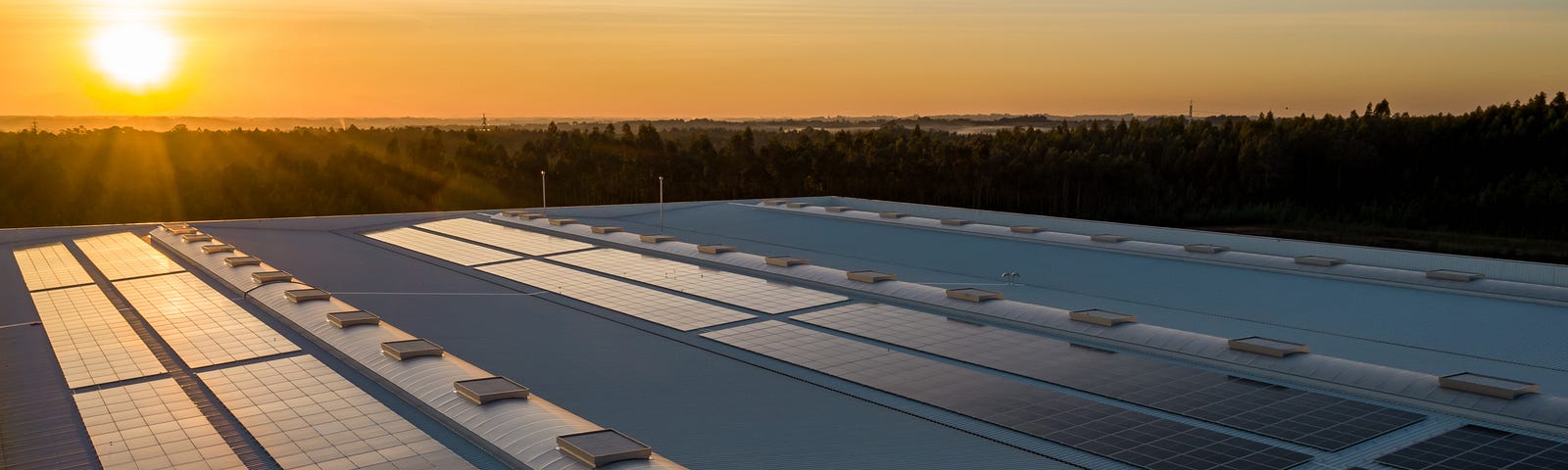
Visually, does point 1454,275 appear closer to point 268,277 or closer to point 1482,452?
point 1482,452

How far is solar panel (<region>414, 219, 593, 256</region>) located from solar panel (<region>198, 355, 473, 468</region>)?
46.8 ft

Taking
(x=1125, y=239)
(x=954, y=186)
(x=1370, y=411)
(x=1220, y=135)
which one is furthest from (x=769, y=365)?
(x=1220, y=135)

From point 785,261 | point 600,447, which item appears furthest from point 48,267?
point 600,447

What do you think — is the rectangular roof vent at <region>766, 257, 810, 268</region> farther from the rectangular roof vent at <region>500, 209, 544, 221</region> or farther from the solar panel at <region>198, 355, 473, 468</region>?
the rectangular roof vent at <region>500, 209, 544, 221</region>

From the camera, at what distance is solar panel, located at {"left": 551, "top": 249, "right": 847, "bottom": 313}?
866 inches

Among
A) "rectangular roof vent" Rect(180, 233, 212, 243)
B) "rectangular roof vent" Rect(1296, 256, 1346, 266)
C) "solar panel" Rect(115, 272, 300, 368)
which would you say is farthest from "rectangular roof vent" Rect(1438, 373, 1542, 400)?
"rectangular roof vent" Rect(180, 233, 212, 243)

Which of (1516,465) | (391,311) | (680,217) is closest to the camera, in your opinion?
(1516,465)

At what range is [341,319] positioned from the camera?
17.6m

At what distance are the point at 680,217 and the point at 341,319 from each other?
23.0 meters

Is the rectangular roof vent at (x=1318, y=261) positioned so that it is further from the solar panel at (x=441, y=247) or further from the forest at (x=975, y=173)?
the forest at (x=975, y=173)

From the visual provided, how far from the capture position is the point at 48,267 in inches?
1083

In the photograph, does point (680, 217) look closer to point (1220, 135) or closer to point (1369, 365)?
point (1369, 365)

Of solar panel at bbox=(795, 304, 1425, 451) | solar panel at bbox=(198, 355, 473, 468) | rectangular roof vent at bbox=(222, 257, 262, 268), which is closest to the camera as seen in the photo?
solar panel at bbox=(198, 355, 473, 468)

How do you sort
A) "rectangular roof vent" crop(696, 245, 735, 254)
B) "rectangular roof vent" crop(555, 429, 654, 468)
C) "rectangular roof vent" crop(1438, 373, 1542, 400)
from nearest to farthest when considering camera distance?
1. "rectangular roof vent" crop(555, 429, 654, 468)
2. "rectangular roof vent" crop(1438, 373, 1542, 400)
3. "rectangular roof vent" crop(696, 245, 735, 254)
